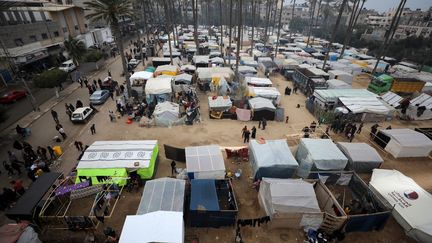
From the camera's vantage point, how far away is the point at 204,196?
1164 cm

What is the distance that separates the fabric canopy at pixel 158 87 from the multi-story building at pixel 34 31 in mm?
16397

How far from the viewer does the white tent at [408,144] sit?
16828 mm

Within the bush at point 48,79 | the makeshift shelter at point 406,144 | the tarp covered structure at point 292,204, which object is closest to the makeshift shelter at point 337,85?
the makeshift shelter at point 406,144

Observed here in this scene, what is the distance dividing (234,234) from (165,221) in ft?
12.4

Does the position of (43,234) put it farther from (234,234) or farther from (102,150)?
(234,234)

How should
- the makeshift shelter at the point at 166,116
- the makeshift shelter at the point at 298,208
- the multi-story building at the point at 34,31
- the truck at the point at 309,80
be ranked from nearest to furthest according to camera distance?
1. the makeshift shelter at the point at 298,208
2. the makeshift shelter at the point at 166,116
3. the truck at the point at 309,80
4. the multi-story building at the point at 34,31

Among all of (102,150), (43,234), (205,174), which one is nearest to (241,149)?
(205,174)

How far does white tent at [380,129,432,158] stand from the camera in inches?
663

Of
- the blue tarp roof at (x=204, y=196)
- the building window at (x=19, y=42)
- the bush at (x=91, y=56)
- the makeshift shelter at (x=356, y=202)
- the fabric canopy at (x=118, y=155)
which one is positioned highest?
the building window at (x=19, y=42)

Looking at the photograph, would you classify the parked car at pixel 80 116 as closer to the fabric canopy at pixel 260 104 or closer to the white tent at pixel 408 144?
the fabric canopy at pixel 260 104

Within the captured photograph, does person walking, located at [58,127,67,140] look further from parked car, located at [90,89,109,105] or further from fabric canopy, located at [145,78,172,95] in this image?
fabric canopy, located at [145,78,172,95]

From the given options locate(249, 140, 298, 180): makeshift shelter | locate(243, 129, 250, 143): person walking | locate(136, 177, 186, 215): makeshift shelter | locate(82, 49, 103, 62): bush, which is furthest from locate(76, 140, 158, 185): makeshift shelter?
locate(82, 49, 103, 62): bush

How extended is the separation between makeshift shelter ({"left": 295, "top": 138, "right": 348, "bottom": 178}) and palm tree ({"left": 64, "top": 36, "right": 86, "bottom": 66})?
32704 mm

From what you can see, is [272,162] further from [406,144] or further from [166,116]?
[406,144]
